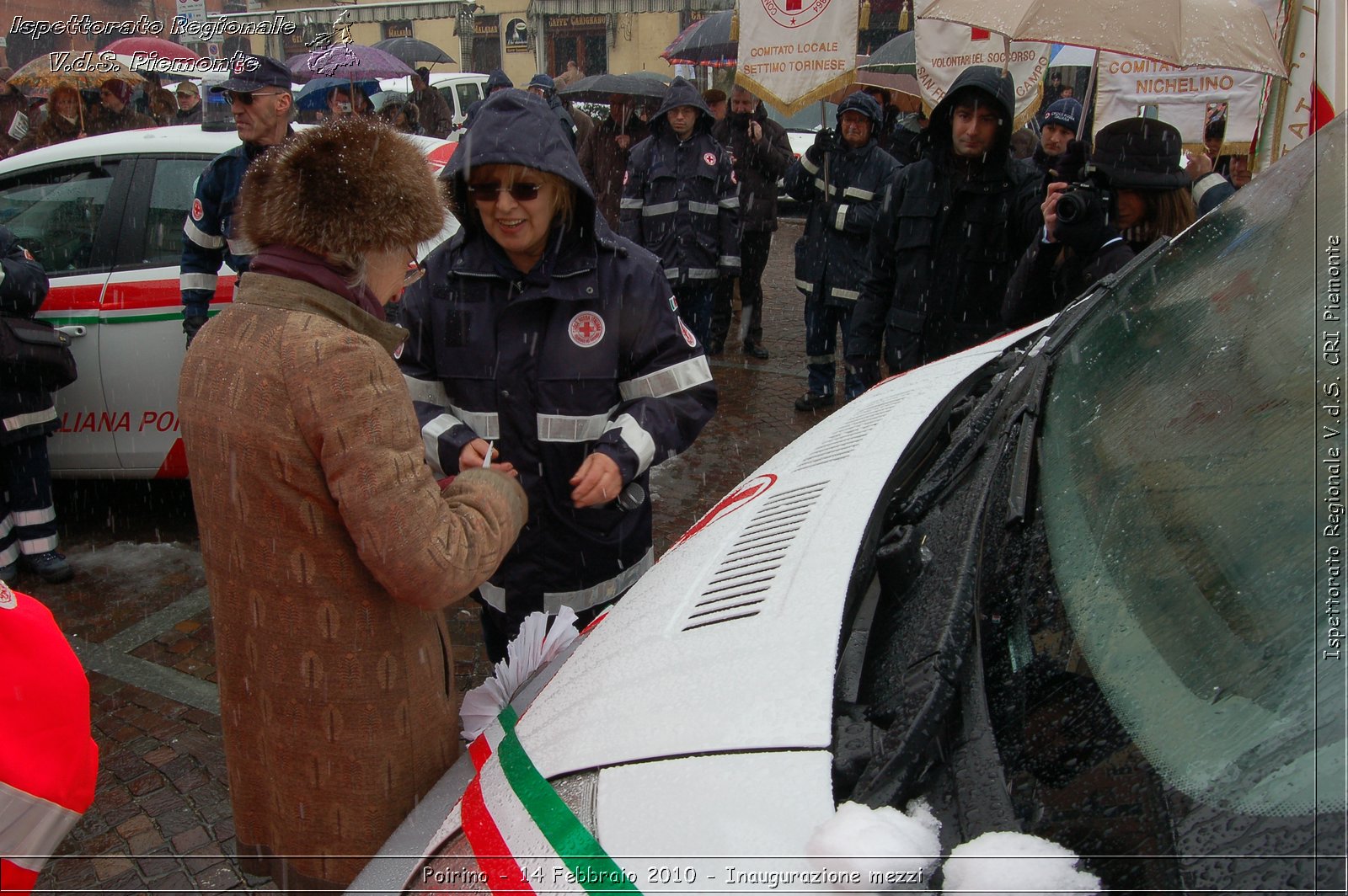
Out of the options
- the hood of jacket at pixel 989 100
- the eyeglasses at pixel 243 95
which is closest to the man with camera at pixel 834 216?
the hood of jacket at pixel 989 100

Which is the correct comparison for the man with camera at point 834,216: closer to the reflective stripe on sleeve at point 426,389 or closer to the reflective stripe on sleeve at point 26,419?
the reflective stripe on sleeve at point 426,389

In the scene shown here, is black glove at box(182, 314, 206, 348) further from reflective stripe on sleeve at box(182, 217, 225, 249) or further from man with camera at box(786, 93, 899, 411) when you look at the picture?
man with camera at box(786, 93, 899, 411)

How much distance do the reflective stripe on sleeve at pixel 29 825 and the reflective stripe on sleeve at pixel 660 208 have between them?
595 cm

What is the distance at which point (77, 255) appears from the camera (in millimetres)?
4559

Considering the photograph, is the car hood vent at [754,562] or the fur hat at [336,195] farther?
the fur hat at [336,195]

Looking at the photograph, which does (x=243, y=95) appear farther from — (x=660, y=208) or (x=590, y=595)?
(x=660, y=208)

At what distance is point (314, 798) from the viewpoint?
5.75ft

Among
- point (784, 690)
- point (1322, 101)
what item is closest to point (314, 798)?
point (784, 690)

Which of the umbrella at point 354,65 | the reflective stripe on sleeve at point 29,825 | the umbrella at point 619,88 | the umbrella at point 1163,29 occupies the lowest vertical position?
the reflective stripe on sleeve at point 29,825

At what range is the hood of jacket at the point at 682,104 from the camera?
660 cm

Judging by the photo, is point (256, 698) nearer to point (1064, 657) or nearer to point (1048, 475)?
point (1064, 657)

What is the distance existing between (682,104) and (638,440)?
192 inches

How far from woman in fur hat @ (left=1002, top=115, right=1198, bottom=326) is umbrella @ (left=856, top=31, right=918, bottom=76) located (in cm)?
708

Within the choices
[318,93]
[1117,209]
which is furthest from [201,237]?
[318,93]
